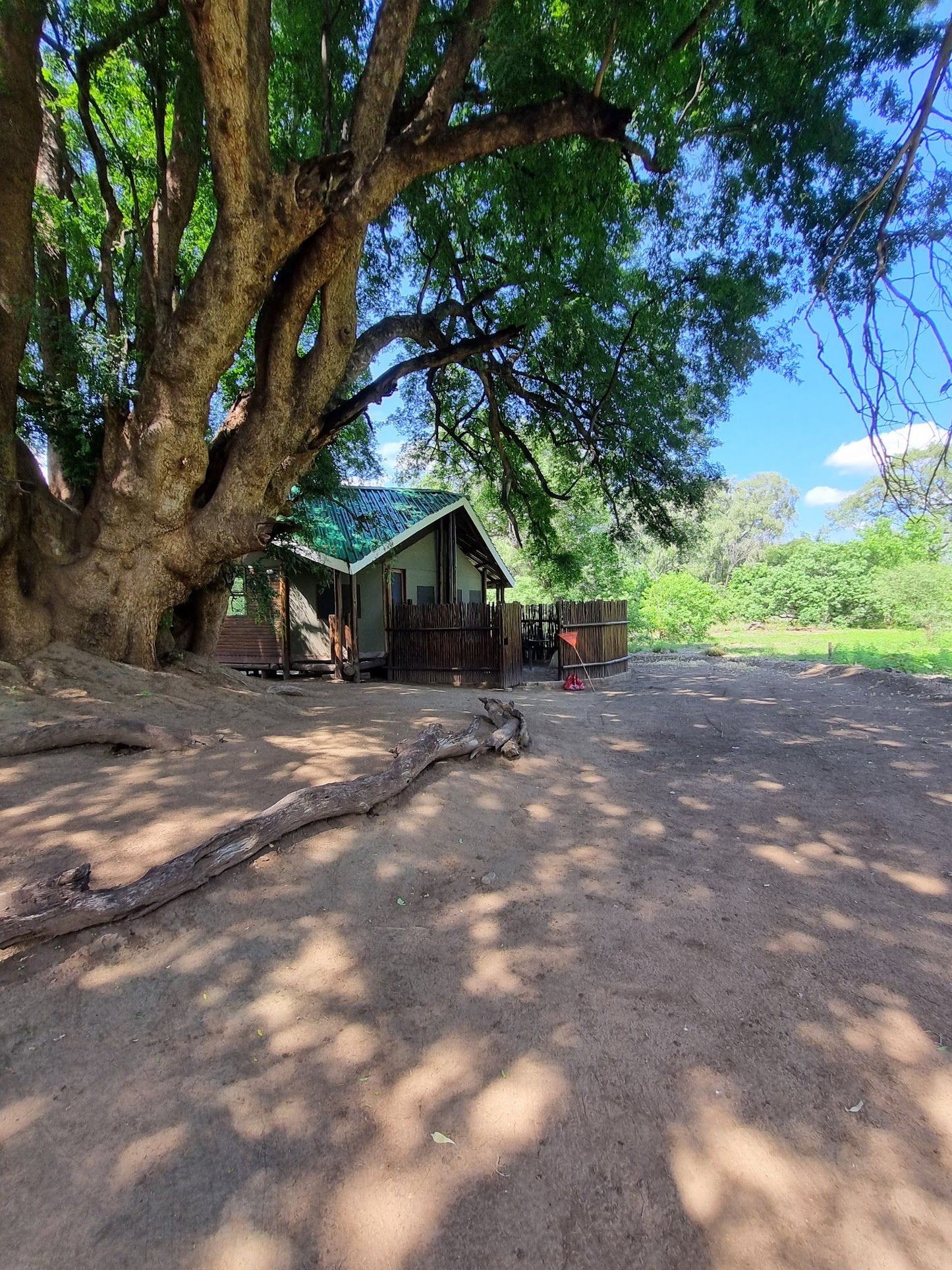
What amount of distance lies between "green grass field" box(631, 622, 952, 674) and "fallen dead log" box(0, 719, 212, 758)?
53.3 ft

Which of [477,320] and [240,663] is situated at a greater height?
[477,320]

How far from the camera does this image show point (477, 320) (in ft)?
36.5

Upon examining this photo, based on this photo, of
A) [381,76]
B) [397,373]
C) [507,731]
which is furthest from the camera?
[397,373]

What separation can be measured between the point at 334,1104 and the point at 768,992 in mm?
1835

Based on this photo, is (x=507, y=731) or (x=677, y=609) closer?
(x=507, y=731)

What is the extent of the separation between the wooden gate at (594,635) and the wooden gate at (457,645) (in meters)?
1.11

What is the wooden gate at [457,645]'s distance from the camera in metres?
13.0

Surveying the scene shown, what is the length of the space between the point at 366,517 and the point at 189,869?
30.6 ft

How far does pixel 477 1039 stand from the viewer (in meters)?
2.32

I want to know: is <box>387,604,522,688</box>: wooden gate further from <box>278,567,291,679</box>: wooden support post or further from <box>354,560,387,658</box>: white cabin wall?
<box>278,567,291,679</box>: wooden support post

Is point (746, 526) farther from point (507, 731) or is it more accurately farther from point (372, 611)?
point (507, 731)

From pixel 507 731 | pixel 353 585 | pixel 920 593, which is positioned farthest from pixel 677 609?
pixel 507 731

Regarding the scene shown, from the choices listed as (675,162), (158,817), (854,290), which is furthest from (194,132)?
(854,290)

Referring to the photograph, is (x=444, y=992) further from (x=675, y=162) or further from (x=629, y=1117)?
(x=675, y=162)
